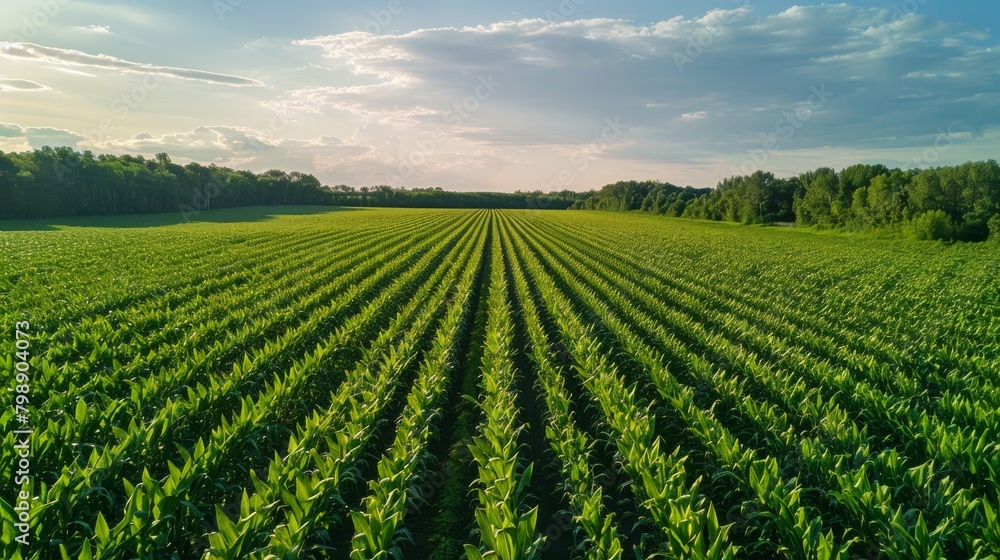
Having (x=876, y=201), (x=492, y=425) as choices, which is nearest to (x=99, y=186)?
(x=492, y=425)

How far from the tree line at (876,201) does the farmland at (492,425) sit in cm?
4355

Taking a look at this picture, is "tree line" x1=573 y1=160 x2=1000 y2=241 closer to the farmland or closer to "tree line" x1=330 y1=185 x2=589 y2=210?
the farmland

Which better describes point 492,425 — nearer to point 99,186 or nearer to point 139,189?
point 99,186

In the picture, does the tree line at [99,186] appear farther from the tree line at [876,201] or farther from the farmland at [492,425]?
the tree line at [876,201]

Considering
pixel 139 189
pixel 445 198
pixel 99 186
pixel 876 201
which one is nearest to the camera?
pixel 876 201

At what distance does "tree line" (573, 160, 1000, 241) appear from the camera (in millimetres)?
49406

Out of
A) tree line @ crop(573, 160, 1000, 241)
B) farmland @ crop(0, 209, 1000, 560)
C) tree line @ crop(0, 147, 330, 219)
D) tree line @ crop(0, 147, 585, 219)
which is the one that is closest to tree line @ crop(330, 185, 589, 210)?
tree line @ crop(0, 147, 585, 219)

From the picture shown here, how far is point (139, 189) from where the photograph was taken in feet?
261

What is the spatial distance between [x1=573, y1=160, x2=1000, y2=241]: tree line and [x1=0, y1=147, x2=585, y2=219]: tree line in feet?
295

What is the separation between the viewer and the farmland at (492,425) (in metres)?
4.50

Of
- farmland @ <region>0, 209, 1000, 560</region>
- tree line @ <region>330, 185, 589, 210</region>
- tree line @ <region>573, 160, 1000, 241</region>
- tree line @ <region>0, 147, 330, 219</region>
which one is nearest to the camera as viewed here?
farmland @ <region>0, 209, 1000, 560</region>

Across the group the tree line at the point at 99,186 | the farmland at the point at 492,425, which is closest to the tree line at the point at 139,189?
the tree line at the point at 99,186

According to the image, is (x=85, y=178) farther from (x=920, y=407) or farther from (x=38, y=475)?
(x=920, y=407)

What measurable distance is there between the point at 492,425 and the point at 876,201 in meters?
69.9
